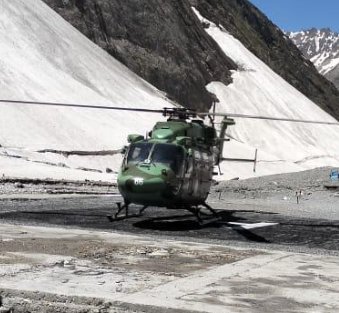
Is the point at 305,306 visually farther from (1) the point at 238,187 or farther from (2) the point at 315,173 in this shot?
(2) the point at 315,173

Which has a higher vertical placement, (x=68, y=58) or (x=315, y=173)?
(x=68, y=58)

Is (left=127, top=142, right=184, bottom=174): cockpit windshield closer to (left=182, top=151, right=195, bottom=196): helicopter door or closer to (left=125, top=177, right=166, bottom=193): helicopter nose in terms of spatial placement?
(left=182, top=151, right=195, bottom=196): helicopter door

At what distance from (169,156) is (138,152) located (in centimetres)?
69

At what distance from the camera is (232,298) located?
652 cm

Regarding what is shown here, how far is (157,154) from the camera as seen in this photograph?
46.3 feet

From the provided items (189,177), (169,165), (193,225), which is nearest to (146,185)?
(169,165)

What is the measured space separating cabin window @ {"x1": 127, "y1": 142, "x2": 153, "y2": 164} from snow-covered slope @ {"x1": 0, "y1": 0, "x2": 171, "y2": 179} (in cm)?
1754

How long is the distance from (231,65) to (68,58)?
30.1m

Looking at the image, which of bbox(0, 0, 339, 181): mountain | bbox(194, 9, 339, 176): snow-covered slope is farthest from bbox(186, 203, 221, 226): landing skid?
bbox(194, 9, 339, 176): snow-covered slope

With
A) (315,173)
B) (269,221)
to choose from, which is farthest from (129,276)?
(315,173)

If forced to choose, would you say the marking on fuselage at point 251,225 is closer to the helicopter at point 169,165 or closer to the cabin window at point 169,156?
the helicopter at point 169,165

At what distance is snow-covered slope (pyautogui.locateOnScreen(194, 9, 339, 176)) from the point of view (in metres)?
66.4

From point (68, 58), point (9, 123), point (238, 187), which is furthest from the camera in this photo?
point (68, 58)

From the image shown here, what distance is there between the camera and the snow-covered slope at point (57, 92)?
131ft
